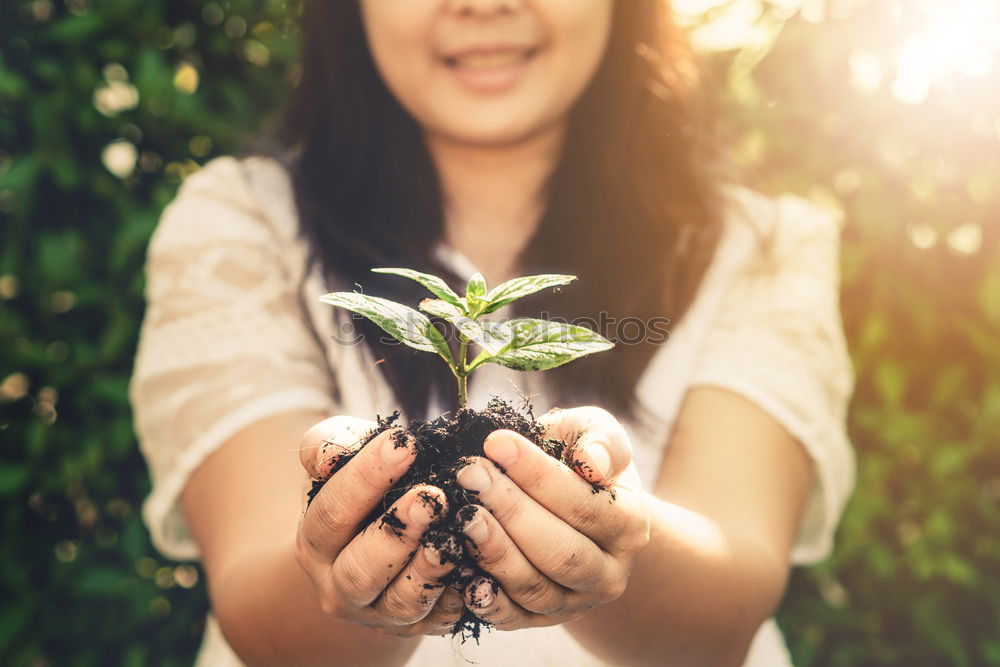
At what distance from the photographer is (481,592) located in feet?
2.97

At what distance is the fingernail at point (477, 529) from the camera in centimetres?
86

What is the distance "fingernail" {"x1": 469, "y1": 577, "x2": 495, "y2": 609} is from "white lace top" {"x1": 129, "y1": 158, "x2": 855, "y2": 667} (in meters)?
0.57

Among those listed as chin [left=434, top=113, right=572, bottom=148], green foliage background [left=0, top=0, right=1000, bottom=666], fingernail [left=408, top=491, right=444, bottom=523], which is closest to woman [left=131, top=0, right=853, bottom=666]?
chin [left=434, top=113, right=572, bottom=148]

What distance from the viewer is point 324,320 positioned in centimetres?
166

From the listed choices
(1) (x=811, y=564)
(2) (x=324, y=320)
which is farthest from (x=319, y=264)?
(1) (x=811, y=564)

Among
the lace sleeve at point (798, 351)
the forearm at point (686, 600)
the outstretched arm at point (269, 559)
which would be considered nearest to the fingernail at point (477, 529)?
the outstretched arm at point (269, 559)

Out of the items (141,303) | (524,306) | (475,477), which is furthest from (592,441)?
(141,303)

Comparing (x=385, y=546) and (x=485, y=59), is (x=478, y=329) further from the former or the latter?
(x=485, y=59)

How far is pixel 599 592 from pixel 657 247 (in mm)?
957

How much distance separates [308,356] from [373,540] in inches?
32.3

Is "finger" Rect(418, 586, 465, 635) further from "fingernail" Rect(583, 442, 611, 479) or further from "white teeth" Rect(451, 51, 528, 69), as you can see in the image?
"white teeth" Rect(451, 51, 528, 69)

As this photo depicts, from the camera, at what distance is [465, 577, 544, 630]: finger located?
907mm

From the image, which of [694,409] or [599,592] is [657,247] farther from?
[599,592]

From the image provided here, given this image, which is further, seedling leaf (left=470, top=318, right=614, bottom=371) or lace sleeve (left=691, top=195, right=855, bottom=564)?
lace sleeve (left=691, top=195, right=855, bottom=564)
